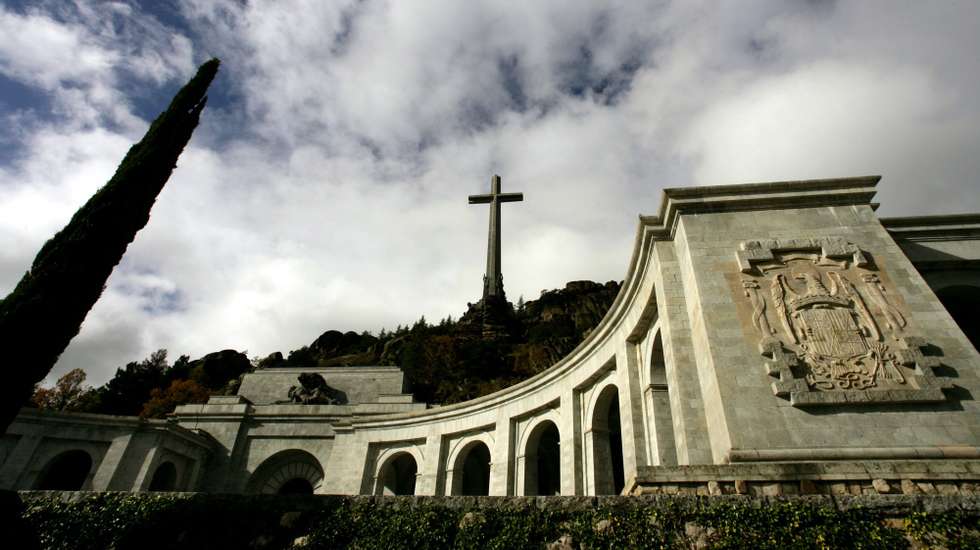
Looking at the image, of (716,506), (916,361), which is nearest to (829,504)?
(716,506)

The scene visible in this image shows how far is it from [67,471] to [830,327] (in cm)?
2839

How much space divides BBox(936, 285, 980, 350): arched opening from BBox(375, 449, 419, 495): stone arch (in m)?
19.4

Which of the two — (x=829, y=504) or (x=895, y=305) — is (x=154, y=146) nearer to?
(x=829, y=504)

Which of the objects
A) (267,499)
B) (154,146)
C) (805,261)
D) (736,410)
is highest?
(154,146)

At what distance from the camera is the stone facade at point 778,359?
7.30 meters

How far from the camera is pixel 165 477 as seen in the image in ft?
73.2

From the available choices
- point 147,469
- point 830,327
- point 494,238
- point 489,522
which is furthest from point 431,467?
point 494,238

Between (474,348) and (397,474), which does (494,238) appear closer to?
(474,348)

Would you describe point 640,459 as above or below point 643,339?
below

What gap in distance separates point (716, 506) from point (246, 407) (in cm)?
2594

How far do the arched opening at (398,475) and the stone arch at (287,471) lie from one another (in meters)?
3.89

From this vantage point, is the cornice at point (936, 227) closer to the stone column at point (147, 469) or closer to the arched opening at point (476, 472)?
the arched opening at point (476, 472)

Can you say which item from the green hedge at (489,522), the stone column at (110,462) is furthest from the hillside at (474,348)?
the green hedge at (489,522)

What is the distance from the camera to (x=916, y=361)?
800 centimetres
